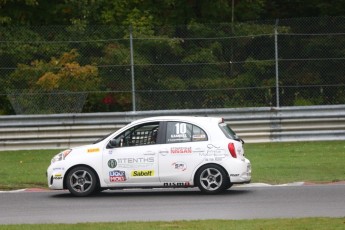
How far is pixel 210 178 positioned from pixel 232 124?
7.15 metres

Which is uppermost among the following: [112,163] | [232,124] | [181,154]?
[232,124]

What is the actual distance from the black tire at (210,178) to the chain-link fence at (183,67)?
24.2 feet

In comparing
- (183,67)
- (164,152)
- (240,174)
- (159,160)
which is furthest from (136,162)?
(183,67)

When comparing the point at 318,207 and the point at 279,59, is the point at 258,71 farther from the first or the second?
the point at 318,207

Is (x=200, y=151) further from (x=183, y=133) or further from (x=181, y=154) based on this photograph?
(x=183, y=133)

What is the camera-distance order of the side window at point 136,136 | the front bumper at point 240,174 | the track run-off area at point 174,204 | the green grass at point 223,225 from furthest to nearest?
the side window at point 136,136
the front bumper at point 240,174
the track run-off area at point 174,204
the green grass at point 223,225

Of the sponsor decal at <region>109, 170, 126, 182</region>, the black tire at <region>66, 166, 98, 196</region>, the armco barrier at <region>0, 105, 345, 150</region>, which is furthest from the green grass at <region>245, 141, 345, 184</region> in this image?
the black tire at <region>66, 166, 98, 196</region>

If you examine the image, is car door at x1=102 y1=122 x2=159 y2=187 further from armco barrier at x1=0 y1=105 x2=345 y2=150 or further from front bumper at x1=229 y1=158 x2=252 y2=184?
armco barrier at x1=0 y1=105 x2=345 y2=150

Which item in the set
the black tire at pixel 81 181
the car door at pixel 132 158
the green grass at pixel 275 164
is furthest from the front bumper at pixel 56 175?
the green grass at pixel 275 164

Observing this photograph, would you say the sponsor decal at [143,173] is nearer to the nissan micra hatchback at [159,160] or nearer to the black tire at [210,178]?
the nissan micra hatchback at [159,160]

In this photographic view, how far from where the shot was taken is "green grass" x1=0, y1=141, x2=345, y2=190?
1930cm

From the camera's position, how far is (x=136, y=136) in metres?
17.3

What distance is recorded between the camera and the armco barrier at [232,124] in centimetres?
2389

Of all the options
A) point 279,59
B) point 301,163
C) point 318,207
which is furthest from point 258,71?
point 318,207
